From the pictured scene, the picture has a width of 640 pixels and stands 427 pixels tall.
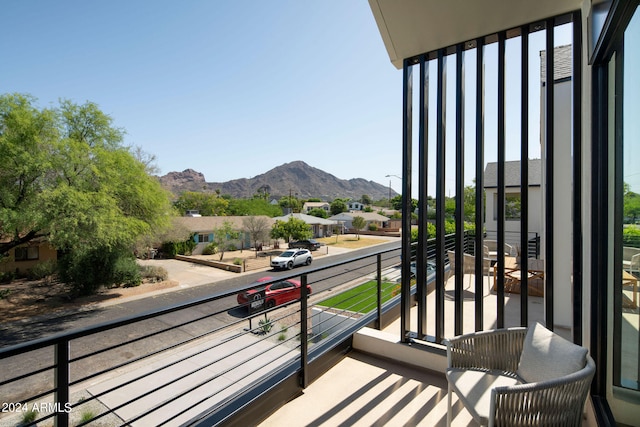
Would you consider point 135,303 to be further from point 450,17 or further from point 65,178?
point 450,17

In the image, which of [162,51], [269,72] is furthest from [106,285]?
[269,72]

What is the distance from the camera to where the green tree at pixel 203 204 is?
43.6 metres

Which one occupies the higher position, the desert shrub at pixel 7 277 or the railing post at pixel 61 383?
the railing post at pixel 61 383

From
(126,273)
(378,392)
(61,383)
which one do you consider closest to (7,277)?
(126,273)

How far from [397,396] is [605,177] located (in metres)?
1.86

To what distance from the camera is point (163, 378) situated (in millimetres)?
6633

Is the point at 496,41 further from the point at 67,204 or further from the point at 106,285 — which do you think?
the point at 106,285

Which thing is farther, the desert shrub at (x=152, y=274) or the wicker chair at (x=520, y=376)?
the desert shrub at (x=152, y=274)

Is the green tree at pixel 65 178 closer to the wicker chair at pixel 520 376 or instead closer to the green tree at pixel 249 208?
the wicker chair at pixel 520 376

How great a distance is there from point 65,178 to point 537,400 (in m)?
14.4

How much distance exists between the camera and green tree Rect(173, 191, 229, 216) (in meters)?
43.6

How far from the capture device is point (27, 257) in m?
17.5

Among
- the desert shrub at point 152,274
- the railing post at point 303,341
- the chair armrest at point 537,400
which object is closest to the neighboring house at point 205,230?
the desert shrub at point 152,274

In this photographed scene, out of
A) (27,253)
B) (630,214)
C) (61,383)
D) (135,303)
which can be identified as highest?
(630,214)
